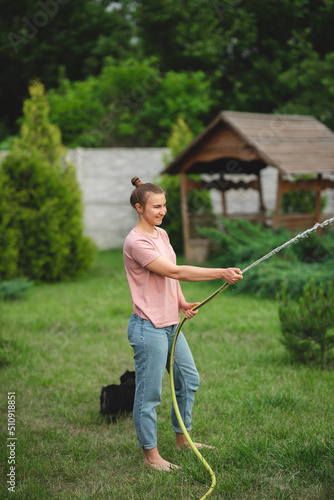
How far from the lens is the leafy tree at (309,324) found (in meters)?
4.43

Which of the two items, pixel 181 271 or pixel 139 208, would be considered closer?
pixel 181 271

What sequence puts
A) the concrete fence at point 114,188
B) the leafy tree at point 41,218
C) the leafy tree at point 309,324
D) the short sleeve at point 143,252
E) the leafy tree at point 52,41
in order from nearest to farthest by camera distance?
the short sleeve at point 143,252 < the leafy tree at point 309,324 < the leafy tree at point 41,218 < the concrete fence at point 114,188 < the leafy tree at point 52,41

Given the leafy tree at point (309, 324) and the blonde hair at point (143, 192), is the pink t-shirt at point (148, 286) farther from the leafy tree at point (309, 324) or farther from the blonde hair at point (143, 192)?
the leafy tree at point (309, 324)

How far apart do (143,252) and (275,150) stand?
6.19 m

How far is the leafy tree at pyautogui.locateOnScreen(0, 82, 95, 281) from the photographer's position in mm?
8797

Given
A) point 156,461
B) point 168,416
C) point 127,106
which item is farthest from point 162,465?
point 127,106

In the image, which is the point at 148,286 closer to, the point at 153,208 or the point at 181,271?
the point at 181,271

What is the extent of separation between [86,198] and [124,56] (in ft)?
33.6

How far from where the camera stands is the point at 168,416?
3.68 m

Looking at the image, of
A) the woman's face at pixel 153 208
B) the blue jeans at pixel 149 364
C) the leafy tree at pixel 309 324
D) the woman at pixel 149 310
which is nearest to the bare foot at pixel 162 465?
the woman at pixel 149 310

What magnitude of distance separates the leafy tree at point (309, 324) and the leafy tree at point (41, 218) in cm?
530

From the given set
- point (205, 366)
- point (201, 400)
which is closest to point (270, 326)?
point (205, 366)

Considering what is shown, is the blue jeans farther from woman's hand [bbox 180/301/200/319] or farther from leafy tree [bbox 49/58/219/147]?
leafy tree [bbox 49/58/219/147]

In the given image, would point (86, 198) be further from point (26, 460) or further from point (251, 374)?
point (26, 460)
